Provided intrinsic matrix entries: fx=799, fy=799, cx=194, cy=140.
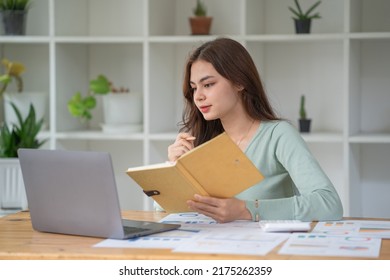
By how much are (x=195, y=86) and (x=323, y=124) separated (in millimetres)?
1583

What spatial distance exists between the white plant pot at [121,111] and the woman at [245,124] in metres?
1.25

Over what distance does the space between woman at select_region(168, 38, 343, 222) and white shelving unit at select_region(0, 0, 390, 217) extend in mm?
1056

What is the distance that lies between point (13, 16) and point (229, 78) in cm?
181

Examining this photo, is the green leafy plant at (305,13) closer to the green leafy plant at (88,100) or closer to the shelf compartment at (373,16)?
the shelf compartment at (373,16)

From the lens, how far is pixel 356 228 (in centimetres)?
234

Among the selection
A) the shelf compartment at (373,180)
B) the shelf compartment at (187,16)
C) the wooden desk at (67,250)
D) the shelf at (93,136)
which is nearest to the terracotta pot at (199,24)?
the shelf compartment at (187,16)

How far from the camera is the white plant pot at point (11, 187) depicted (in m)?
4.04

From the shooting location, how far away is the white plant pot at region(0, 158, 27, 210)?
4043 millimetres

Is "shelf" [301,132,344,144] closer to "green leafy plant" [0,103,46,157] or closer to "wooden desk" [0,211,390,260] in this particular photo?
"green leafy plant" [0,103,46,157]

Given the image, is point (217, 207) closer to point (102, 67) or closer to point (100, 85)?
point (100, 85)

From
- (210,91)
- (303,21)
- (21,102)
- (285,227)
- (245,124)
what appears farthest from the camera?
(21,102)

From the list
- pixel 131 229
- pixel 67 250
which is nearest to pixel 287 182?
pixel 131 229

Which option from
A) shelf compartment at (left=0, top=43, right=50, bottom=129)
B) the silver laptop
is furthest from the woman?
shelf compartment at (left=0, top=43, right=50, bottom=129)
